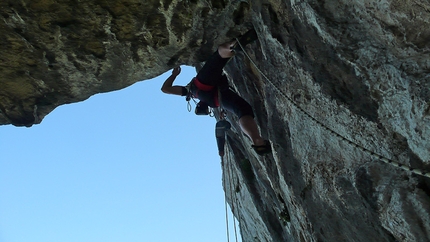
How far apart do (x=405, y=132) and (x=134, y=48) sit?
13.5 ft

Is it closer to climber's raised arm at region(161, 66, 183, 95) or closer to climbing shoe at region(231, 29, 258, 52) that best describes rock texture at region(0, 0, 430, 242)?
climbing shoe at region(231, 29, 258, 52)

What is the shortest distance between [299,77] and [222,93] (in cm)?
223

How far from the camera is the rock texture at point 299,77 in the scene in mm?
3484

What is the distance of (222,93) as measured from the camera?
699 cm

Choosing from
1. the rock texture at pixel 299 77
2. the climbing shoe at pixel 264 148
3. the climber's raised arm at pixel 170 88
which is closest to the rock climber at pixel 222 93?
the climbing shoe at pixel 264 148

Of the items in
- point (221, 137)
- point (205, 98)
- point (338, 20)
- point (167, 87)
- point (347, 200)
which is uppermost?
point (167, 87)

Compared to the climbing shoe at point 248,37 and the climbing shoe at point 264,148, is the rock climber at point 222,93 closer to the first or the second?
the climbing shoe at point 264,148

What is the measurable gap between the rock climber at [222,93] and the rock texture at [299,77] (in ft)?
0.69

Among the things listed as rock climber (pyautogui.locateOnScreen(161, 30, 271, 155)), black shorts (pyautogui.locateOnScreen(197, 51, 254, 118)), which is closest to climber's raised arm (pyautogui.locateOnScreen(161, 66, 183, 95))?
rock climber (pyautogui.locateOnScreen(161, 30, 271, 155))

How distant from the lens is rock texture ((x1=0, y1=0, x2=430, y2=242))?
3484 millimetres

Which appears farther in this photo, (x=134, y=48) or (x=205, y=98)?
(x=205, y=98)

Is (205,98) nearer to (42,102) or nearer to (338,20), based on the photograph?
(42,102)

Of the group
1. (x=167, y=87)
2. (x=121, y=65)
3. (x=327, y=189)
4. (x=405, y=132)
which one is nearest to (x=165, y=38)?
(x=121, y=65)

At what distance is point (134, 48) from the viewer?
19.5 feet
